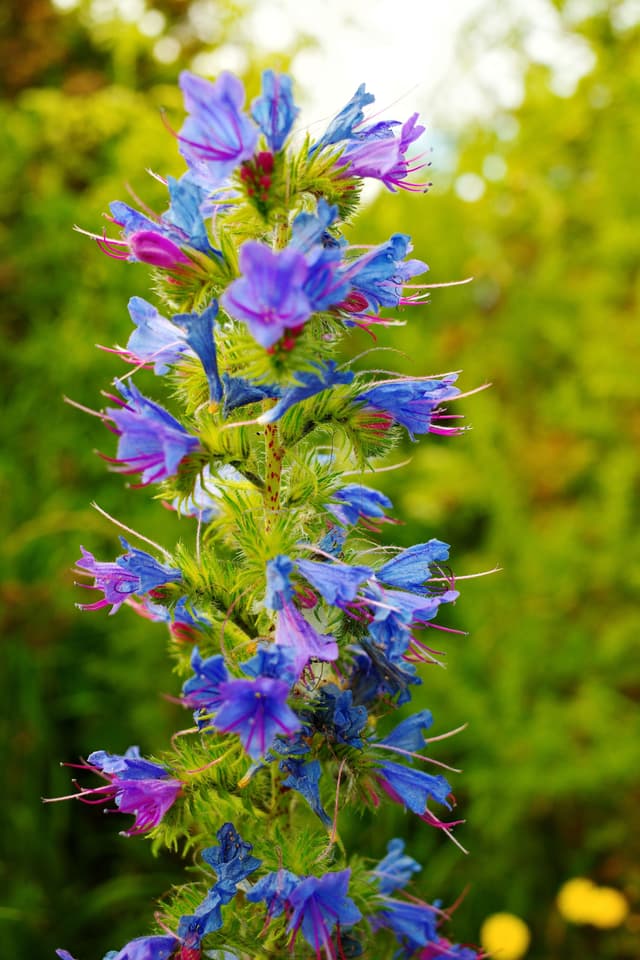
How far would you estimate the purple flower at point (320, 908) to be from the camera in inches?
51.2

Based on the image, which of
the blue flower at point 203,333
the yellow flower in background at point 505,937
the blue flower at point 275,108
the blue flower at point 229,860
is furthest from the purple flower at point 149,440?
the yellow flower in background at point 505,937

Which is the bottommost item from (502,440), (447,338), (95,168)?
(502,440)

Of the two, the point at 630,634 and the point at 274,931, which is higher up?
the point at 274,931

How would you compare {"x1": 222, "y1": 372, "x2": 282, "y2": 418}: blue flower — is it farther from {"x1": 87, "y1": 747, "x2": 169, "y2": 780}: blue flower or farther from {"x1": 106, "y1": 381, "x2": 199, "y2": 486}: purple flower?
{"x1": 87, "y1": 747, "x2": 169, "y2": 780}: blue flower

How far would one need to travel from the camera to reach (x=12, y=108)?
685 cm

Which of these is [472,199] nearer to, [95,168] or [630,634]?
[95,168]

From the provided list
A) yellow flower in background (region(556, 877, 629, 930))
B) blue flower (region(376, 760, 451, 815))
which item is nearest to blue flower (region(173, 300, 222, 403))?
blue flower (region(376, 760, 451, 815))

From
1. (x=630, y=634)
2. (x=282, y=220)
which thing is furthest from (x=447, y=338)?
(x=282, y=220)

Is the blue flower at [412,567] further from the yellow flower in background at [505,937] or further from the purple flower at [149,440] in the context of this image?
the yellow flower in background at [505,937]

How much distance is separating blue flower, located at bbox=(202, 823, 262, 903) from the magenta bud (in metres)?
Answer: 0.91

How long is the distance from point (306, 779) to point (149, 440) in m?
0.61

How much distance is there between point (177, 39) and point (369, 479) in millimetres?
5325

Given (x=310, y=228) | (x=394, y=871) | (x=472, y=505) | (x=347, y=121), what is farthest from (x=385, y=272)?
(x=472, y=505)

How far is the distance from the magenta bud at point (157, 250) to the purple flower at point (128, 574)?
441 mm
